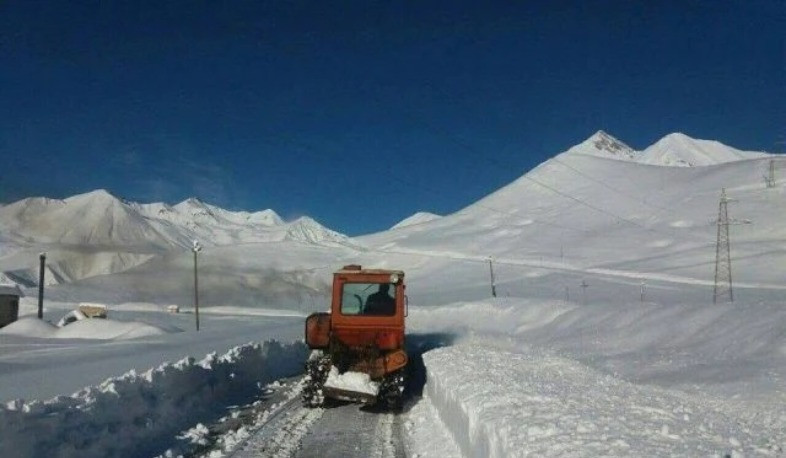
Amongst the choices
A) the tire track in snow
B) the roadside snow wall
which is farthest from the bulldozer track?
the roadside snow wall

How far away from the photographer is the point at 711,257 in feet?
431

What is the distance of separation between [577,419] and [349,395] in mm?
6240

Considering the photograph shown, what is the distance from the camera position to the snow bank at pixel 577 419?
674 centimetres

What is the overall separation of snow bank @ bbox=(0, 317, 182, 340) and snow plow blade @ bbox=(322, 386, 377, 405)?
28711 mm

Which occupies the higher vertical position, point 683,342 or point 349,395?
point 683,342

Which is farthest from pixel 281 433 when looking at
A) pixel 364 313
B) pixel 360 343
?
pixel 364 313

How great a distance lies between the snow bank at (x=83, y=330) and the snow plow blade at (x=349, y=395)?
94.2ft

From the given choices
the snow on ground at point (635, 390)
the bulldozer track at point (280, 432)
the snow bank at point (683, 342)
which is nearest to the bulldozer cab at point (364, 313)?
the snow on ground at point (635, 390)

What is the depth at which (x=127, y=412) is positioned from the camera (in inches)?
425

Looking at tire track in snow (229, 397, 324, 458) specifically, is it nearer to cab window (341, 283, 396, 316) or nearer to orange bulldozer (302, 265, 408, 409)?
orange bulldozer (302, 265, 408, 409)

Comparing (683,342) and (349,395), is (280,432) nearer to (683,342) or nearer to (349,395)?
(349,395)

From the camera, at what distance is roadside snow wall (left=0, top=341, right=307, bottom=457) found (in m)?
8.55

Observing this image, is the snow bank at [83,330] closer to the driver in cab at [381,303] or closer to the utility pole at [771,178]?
the driver in cab at [381,303]

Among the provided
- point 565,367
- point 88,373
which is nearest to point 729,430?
point 565,367
